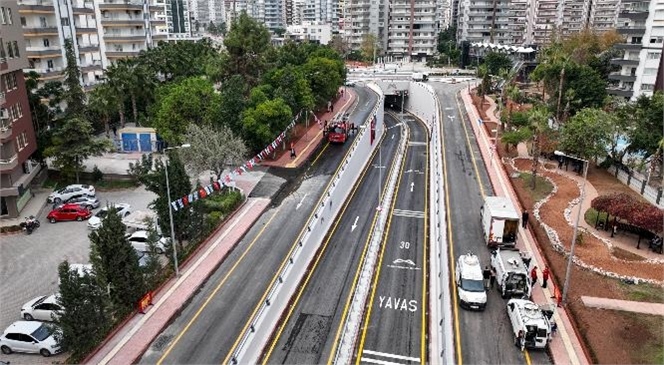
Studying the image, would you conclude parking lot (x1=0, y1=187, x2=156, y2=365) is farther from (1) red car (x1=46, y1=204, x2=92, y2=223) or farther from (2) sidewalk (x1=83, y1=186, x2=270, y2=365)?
(2) sidewalk (x1=83, y1=186, x2=270, y2=365)

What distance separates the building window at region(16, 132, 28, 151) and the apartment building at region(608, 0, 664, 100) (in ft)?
278

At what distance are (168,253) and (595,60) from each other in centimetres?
8991

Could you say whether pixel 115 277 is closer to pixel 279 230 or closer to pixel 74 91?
pixel 279 230

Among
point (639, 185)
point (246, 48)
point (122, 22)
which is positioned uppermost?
point (122, 22)

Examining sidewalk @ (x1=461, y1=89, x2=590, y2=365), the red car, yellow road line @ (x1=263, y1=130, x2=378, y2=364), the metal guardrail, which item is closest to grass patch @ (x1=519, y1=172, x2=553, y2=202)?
sidewalk @ (x1=461, y1=89, x2=590, y2=365)

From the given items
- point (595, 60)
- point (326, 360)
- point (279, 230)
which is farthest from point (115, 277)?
point (595, 60)

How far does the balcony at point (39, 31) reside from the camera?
219 feet

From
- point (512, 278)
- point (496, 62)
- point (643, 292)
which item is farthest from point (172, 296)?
point (496, 62)

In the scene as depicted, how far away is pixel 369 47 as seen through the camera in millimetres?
160000

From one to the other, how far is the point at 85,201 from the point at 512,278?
39.4m

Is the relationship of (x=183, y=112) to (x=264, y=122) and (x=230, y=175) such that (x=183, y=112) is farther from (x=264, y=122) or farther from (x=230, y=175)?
(x=230, y=175)

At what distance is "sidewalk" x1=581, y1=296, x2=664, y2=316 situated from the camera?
29666 millimetres

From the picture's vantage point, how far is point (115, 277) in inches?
1152

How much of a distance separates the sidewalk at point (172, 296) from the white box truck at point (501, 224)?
64.3 ft
